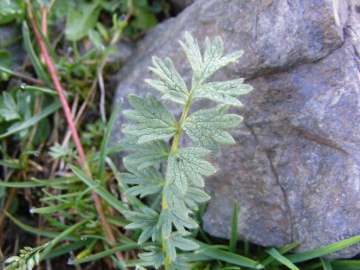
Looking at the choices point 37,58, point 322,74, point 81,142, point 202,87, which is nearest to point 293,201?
point 322,74

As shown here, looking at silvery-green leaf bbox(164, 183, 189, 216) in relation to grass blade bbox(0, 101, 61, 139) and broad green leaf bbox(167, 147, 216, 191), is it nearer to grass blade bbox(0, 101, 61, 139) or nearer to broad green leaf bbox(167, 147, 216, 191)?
broad green leaf bbox(167, 147, 216, 191)

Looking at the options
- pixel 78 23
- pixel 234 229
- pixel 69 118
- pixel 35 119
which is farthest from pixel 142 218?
pixel 78 23

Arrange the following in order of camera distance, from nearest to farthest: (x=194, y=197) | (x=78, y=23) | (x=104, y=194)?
(x=194, y=197)
(x=104, y=194)
(x=78, y=23)

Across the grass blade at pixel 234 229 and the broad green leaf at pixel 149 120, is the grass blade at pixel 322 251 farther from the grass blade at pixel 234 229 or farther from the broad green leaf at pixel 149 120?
the broad green leaf at pixel 149 120

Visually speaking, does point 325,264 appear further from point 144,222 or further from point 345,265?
point 144,222

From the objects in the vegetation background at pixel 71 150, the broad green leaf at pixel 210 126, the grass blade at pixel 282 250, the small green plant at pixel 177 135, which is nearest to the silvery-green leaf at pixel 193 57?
the small green plant at pixel 177 135

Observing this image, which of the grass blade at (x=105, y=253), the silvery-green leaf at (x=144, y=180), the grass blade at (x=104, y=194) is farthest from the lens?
the grass blade at (x=104, y=194)
